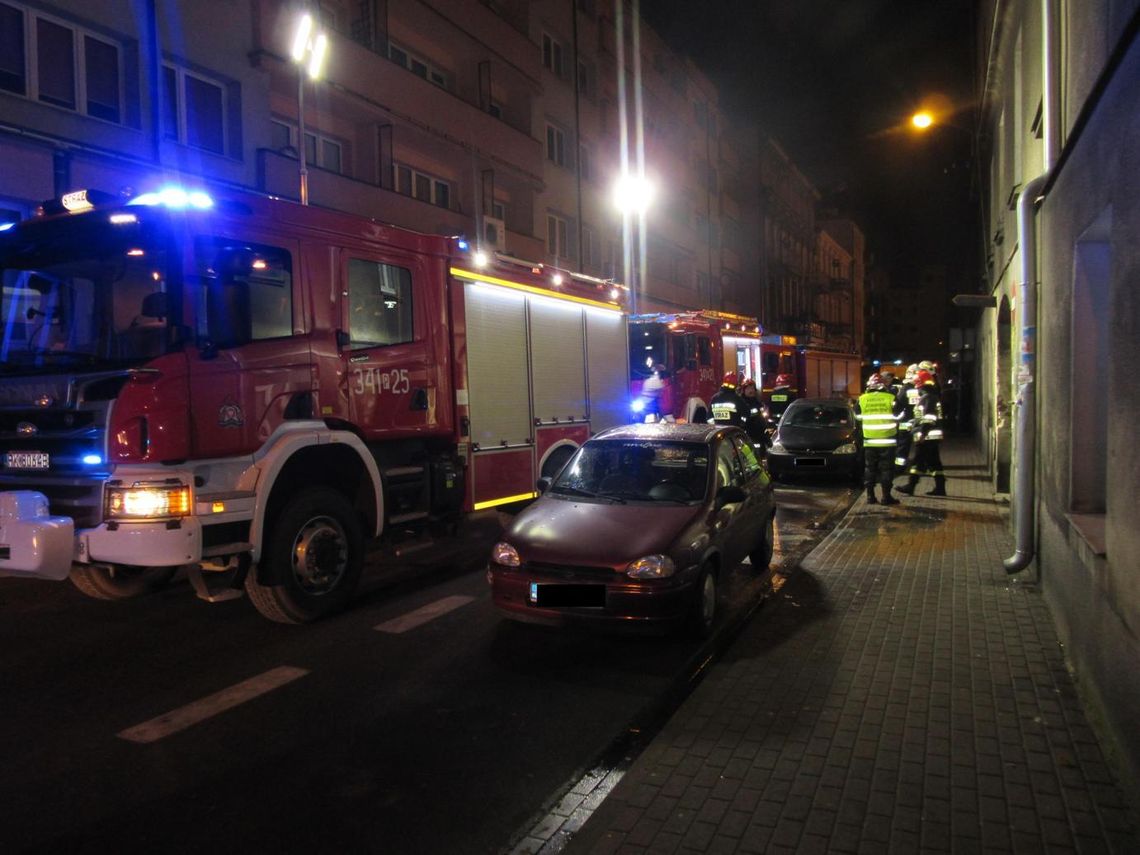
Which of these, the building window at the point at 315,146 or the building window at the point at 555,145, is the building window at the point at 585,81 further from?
the building window at the point at 315,146

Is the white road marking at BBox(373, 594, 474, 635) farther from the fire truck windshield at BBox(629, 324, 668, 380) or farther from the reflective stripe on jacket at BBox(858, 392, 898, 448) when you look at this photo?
the fire truck windshield at BBox(629, 324, 668, 380)

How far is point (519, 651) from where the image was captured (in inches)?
218

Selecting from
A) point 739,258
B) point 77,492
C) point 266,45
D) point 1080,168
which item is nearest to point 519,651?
point 77,492

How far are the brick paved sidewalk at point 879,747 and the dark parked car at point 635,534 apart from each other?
1.89ft

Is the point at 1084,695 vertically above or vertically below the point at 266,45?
below

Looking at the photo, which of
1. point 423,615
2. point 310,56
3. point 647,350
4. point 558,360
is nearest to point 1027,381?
point 558,360

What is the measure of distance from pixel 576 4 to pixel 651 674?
2626 centimetres

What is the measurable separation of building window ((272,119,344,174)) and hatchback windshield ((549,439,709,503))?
10.9 meters

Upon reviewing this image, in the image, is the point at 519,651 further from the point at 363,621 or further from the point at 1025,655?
the point at 1025,655

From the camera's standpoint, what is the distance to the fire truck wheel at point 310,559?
5914 millimetres

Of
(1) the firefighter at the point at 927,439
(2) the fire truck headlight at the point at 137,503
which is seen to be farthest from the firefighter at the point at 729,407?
(2) the fire truck headlight at the point at 137,503

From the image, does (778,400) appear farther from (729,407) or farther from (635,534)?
(635,534)

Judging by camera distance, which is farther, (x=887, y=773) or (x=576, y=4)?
(x=576, y=4)

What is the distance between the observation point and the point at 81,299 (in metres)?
5.58
